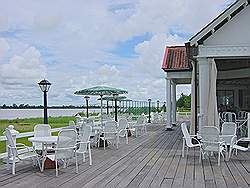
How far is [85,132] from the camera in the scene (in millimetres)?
9508

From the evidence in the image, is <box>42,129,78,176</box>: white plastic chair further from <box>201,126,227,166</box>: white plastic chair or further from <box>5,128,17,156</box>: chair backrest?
<box>201,126,227,166</box>: white plastic chair

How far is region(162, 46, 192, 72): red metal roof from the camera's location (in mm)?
20406

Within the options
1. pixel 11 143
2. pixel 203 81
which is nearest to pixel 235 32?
pixel 203 81

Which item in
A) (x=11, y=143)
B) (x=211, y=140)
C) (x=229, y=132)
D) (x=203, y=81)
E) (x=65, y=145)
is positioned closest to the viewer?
(x=65, y=145)

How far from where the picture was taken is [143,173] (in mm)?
8461

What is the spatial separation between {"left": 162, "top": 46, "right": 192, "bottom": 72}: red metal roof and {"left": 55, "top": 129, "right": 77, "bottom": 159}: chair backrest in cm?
1202

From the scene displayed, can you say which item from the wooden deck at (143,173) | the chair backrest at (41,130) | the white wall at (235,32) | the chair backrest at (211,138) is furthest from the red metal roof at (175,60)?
the chair backrest at (41,130)

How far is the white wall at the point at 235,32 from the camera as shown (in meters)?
12.7

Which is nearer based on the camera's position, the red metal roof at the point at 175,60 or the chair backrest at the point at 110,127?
the chair backrest at the point at 110,127

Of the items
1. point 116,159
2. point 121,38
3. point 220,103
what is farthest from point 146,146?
point 220,103

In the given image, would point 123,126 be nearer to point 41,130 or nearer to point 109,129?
point 109,129

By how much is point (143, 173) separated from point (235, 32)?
260 inches

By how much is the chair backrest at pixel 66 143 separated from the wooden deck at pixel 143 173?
1.36 feet

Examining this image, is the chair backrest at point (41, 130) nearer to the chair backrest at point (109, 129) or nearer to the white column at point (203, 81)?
the chair backrest at point (109, 129)
